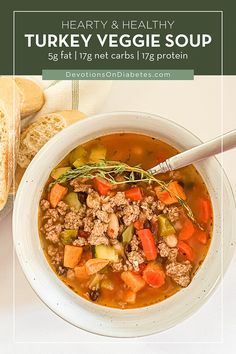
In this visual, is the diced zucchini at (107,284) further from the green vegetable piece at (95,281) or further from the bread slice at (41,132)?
the bread slice at (41,132)

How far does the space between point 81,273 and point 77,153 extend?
0.31m

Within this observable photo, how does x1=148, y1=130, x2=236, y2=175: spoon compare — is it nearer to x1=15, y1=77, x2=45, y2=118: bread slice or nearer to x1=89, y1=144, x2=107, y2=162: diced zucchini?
x1=89, y1=144, x2=107, y2=162: diced zucchini

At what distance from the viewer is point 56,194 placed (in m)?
1.70

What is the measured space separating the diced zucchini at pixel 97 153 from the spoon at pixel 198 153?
0.42 feet

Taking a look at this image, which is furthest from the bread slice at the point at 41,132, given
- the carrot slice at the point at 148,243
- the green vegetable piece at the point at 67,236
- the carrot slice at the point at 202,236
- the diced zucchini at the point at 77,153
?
the carrot slice at the point at 202,236

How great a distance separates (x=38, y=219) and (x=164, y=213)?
33cm

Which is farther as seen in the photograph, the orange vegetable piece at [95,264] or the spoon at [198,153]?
the orange vegetable piece at [95,264]

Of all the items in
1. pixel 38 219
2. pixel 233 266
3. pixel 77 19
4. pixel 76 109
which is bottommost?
pixel 233 266

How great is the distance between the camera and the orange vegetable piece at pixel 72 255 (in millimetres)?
1703

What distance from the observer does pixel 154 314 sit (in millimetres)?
1706

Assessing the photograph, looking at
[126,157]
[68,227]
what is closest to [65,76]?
[126,157]

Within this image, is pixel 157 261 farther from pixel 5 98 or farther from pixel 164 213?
pixel 5 98

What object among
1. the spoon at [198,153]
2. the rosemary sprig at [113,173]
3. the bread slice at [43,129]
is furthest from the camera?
the bread slice at [43,129]

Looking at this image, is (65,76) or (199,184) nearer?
(199,184)
